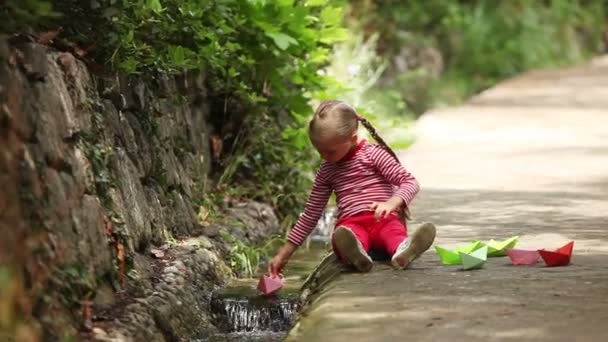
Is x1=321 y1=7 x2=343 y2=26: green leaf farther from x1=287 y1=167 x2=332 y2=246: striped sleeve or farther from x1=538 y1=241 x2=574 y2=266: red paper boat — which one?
x1=538 y1=241 x2=574 y2=266: red paper boat

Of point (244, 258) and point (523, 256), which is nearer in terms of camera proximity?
point (523, 256)

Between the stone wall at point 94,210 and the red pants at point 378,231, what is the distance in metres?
0.93

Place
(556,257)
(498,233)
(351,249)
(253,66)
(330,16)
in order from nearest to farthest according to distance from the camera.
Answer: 1. (351,249)
2. (556,257)
3. (498,233)
4. (253,66)
5. (330,16)

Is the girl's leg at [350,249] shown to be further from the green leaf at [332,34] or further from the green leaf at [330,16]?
the green leaf at [330,16]

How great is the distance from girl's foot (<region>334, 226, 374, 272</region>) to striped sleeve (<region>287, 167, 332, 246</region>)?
473 millimetres

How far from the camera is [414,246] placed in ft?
20.5

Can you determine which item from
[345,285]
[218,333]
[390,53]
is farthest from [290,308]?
[390,53]

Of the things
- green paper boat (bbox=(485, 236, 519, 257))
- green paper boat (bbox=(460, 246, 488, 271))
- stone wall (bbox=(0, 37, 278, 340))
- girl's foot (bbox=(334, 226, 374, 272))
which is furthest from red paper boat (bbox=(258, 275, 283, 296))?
green paper boat (bbox=(485, 236, 519, 257))

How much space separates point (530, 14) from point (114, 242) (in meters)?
20.2

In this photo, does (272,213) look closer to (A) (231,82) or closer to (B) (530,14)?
(A) (231,82)

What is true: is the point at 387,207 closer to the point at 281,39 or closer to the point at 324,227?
the point at 281,39

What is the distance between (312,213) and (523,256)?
1144mm

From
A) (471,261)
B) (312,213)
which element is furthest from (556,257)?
(312,213)

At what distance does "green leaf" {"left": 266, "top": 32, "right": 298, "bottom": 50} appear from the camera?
332 inches
